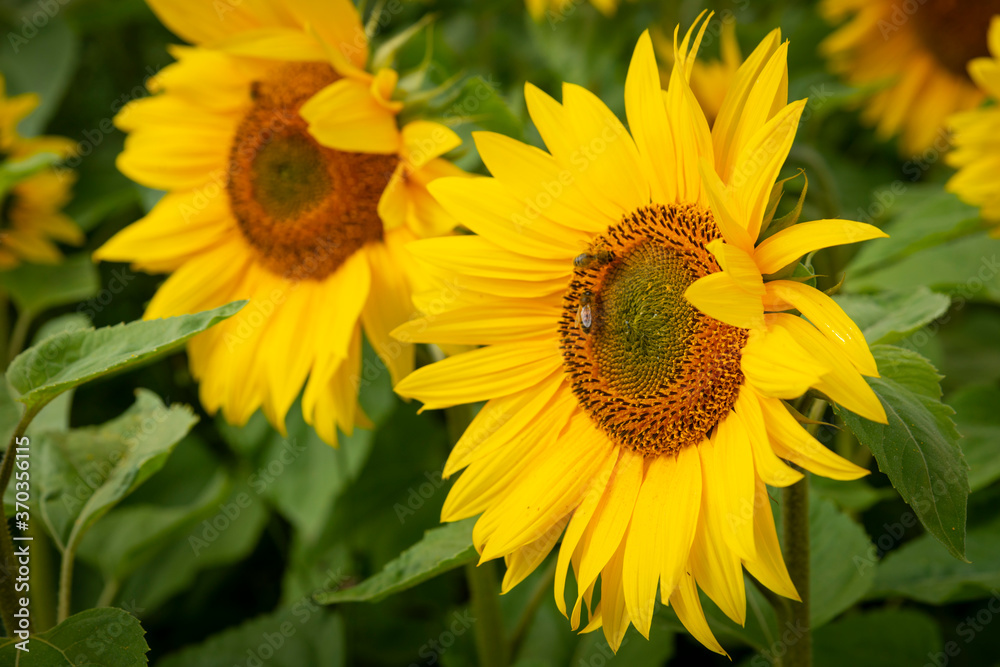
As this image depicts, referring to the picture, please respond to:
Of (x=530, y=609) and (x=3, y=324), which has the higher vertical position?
(x=530, y=609)

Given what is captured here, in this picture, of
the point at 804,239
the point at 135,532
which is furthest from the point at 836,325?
the point at 135,532

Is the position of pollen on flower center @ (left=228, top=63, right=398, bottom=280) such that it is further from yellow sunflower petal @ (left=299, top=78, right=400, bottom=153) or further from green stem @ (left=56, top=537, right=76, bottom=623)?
green stem @ (left=56, top=537, right=76, bottom=623)

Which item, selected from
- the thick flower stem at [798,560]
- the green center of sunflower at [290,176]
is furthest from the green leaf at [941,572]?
the green center of sunflower at [290,176]

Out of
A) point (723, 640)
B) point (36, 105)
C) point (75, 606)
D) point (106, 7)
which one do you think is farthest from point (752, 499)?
point (106, 7)

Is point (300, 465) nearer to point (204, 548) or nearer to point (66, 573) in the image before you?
point (204, 548)

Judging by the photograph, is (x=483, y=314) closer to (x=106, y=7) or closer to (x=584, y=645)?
(x=584, y=645)

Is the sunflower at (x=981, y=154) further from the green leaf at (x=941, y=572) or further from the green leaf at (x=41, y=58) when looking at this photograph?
the green leaf at (x=41, y=58)

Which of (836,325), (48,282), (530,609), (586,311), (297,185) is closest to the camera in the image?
(836,325)
